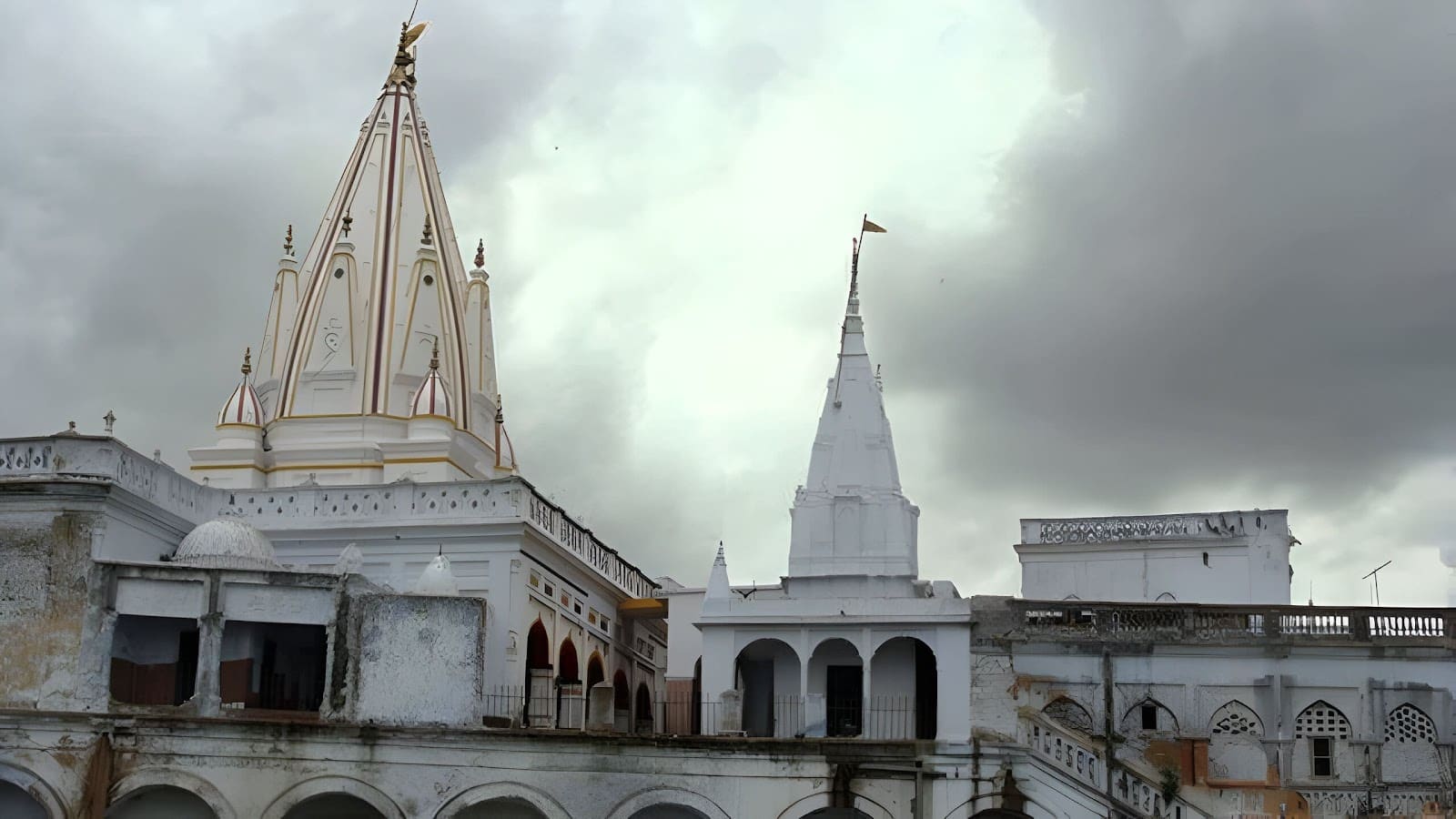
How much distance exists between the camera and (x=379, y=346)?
44.7 m

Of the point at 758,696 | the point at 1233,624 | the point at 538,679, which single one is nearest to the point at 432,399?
the point at 538,679

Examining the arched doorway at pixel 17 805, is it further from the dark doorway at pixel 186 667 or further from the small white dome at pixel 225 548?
the small white dome at pixel 225 548

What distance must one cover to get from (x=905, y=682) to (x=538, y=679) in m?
7.49

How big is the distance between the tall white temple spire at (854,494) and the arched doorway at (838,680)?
5.82 feet

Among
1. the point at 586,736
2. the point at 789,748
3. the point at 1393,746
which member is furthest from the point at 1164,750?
the point at 586,736

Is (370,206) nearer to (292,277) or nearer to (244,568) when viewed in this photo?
(292,277)

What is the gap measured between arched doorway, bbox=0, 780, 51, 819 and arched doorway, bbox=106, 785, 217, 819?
0.37 ft

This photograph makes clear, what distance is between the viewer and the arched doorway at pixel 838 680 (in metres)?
37.6

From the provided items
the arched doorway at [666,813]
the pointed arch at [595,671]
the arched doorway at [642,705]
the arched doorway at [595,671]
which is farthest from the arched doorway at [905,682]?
the arched doorway at [642,705]

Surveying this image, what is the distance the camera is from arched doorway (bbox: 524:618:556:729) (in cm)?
3609

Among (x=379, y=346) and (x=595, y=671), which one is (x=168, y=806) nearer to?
(x=595, y=671)

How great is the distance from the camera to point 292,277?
47500mm

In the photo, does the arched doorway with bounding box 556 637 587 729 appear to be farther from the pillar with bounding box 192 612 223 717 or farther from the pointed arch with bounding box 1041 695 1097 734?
the pointed arch with bounding box 1041 695 1097 734

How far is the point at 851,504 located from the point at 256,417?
1515 centimetres
